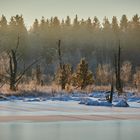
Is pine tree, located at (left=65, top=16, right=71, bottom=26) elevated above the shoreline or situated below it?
above

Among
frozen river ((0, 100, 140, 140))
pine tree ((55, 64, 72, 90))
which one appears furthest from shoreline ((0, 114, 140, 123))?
pine tree ((55, 64, 72, 90))

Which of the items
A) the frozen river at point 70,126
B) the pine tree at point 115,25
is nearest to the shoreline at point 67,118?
the frozen river at point 70,126

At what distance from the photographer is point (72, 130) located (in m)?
14.2

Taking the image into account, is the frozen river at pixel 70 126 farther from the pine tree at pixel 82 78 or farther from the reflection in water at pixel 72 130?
the pine tree at pixel 82 78

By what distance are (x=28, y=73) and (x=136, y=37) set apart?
54508 mm

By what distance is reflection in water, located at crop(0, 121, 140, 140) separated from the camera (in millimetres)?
12602

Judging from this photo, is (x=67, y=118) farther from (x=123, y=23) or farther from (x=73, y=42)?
(x=123, y=23)

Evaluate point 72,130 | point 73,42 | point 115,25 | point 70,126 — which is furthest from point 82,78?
point 115,25

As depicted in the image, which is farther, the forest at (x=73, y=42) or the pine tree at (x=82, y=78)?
the forest at (x=73, y=42)

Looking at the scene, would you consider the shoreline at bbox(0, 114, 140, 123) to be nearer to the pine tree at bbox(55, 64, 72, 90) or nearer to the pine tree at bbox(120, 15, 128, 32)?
the pine tree at bbox(55, 64, 72, 90)

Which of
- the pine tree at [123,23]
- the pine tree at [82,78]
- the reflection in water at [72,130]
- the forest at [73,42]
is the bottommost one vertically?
the reflection in water at [72,130]

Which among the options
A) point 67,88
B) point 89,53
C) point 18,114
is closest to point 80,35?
point 89,53

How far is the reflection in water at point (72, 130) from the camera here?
12602mm

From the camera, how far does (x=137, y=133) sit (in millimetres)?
13672
